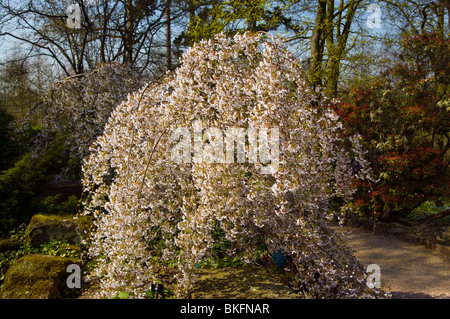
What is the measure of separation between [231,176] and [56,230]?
9.47 ft

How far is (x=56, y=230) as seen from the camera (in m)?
4.67

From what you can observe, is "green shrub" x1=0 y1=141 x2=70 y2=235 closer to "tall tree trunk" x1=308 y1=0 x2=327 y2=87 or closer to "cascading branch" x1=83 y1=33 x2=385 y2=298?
"cascading branch" x1=83 y1=33 x2=385 y2=298

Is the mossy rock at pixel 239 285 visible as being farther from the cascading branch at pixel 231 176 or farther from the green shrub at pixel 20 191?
the green shrub at pixel 20 191

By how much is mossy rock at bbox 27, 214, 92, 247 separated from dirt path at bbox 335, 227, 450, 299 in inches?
141

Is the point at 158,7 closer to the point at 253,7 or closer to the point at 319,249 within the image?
the point at 253,7

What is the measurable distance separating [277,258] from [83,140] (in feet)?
14.8

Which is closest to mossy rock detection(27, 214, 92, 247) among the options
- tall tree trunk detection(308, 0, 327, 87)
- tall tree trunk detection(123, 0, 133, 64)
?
tall tree trunk detection(308, 0, 327, 87)

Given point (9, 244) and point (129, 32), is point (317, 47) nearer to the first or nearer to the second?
point (129, 32)

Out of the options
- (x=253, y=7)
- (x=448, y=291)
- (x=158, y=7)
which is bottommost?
(x=448, y=291)

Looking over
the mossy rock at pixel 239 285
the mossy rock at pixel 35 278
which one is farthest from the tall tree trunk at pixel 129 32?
the mossy rock at pixel 239 285

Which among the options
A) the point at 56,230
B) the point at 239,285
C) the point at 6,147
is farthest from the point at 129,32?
the point at 239,285

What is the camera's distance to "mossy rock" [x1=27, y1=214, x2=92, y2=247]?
180 inches
